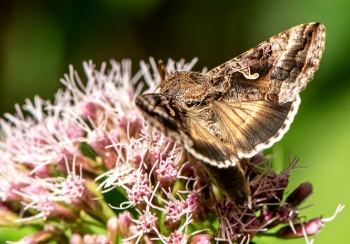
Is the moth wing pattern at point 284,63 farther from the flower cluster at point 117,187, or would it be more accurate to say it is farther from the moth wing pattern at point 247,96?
the flower cluster at point 117,187

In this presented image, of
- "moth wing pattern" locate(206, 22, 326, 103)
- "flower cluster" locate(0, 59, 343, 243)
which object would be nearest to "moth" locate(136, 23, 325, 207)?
"moth wing pattern" locate(206, 22, 326, 103)

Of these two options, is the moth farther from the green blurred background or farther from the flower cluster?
the green blurred background

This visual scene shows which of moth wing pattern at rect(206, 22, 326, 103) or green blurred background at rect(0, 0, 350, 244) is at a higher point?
green blurred background at rect(0, 0, 350, 244)

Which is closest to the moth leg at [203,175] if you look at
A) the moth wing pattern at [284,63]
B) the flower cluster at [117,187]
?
the flower cluster at [117,187]

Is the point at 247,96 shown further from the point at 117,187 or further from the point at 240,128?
the point at 117,187

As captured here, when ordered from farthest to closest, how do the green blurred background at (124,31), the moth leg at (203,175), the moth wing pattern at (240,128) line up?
the green blurred background at (124,31) → the moth leg at (203,175) → the moth wing pattern at (240,128)

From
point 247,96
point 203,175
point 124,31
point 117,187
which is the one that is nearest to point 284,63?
point 247,96

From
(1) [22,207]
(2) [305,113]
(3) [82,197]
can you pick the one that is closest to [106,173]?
(3) [82,197]
